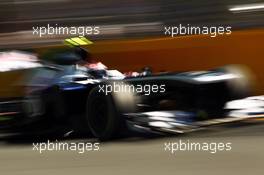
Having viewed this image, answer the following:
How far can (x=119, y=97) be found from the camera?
7523 millimetres

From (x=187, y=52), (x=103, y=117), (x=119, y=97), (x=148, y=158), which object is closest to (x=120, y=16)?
(x=187, y=52)

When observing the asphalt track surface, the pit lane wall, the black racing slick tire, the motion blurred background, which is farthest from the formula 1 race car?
the motion blurred background

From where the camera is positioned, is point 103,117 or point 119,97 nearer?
point 119,97

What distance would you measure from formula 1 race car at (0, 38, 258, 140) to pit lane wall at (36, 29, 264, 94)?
45.5 inches

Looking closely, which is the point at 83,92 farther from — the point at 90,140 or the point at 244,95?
the point at 244,95

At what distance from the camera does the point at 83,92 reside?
8.26 meters

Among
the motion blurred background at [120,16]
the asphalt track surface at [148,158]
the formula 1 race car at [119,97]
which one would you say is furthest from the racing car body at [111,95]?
the motion blurred background at [120,16]

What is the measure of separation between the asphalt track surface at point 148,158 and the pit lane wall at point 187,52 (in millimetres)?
1848

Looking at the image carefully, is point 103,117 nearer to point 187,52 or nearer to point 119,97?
point 119,97

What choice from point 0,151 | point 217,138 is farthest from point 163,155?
point 0,151

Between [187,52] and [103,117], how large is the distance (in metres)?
2.52

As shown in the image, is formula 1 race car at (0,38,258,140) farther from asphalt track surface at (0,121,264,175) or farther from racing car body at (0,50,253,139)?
asphalt track surface at (0,121,264,175)

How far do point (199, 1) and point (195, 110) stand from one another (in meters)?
2.65

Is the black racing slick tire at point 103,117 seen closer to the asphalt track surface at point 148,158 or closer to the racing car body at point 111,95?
the racing car body at point 111,95
